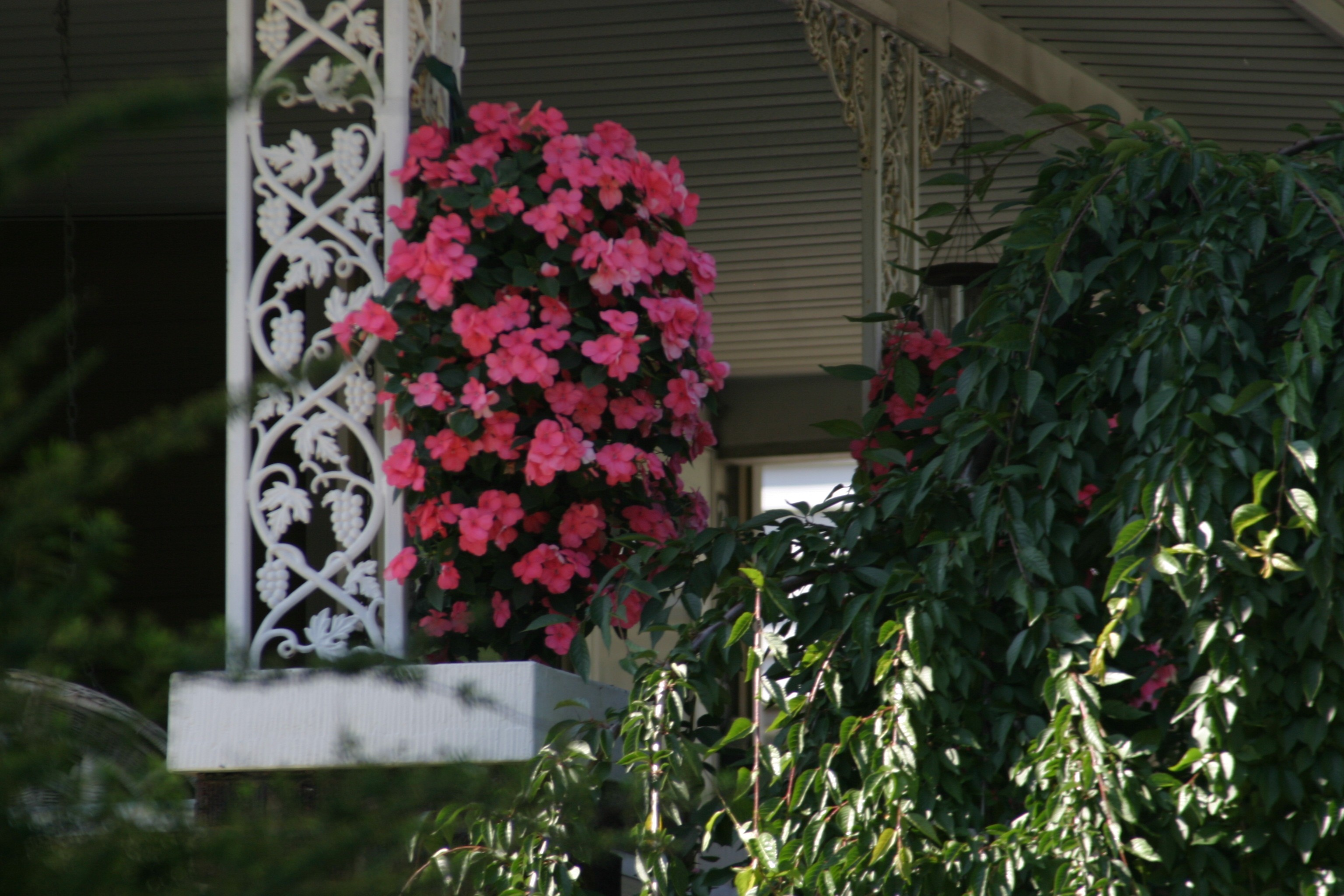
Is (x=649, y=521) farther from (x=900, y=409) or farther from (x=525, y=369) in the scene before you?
(x=900, y=409)

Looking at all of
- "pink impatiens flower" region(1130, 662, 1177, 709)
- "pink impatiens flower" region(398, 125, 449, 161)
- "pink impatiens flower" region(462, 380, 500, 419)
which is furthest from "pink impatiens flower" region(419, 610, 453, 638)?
"pink impatiens flower" region(1130, 662, 1177, 709)

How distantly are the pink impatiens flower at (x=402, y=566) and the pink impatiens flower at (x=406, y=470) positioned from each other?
113 millimetres

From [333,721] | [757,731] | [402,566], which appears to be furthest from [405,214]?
[757,731]

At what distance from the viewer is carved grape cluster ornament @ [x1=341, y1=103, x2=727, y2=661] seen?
2551mm

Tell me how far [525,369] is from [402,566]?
1.31 ft

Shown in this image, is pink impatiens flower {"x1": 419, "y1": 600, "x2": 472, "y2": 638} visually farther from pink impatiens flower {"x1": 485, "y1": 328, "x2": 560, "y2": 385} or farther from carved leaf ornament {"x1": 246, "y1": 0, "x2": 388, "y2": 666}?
pink impatiens flower {"x1": 485, "y1": 328, "x2": 560, "y2": 385}

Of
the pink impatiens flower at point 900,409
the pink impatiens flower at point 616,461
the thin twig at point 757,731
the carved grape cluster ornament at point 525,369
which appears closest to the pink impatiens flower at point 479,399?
the carved grape cluster ornament at point 525,369

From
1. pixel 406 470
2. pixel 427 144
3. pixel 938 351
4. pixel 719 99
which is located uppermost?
pixel 719 99

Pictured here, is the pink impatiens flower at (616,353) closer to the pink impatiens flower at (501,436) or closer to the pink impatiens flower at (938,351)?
the pink impatiens flower at (501,436)

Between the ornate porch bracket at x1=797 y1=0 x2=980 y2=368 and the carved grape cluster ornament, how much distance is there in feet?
5.57

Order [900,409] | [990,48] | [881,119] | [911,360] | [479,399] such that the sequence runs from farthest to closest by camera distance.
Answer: [990,48] < [881,119] < [900,409] < [911,360] < [479,399]

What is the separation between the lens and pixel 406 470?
2.55m

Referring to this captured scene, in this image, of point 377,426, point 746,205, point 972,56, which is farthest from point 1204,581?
point 377,426

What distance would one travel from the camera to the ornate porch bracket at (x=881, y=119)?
4289mm
